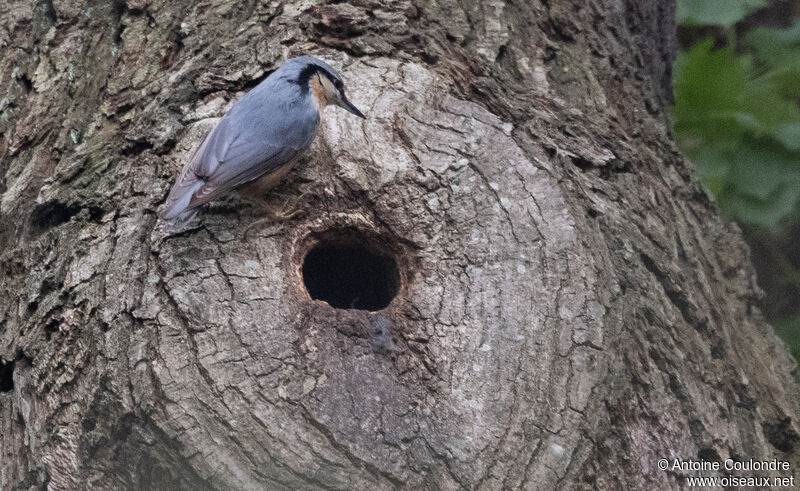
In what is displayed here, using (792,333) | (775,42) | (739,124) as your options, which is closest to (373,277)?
(739,124)

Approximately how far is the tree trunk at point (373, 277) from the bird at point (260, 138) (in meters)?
0.05

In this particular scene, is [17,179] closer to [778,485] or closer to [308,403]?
[308,403]

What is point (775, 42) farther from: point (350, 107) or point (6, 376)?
point (6, 376)

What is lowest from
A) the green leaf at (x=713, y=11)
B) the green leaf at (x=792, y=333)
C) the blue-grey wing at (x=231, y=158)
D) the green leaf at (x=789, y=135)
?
the green leaf at (x=792, y=333)

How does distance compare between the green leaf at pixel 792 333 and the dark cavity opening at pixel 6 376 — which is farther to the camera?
the green leaf at pixel 792 333

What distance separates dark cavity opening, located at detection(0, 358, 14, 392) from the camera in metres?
2.09

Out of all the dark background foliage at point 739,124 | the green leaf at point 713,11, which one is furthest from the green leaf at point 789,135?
the green leaf at point 713,11

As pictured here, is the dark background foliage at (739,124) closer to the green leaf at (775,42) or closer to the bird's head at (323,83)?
the green leaf at (775,42)

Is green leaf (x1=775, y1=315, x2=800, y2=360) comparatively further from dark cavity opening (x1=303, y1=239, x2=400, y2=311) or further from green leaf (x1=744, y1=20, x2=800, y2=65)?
dark cavity opening (x1=303, y1=239, x2=400, y2=311)

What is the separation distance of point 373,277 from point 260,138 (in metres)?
0.57

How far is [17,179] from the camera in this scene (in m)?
2.40

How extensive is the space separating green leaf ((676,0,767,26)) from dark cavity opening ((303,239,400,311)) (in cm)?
161

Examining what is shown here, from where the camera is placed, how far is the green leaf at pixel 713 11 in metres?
2.95

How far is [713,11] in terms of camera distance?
119 inches
